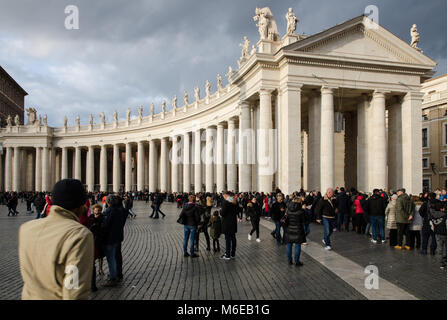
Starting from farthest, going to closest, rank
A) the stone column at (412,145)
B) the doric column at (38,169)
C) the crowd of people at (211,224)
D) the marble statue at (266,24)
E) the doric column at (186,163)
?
the doric column at (38,169) → the doric column at (186,163) → the stone column at (412,145) → the marble statue at (266,24) → the crowd of people at (211,224)

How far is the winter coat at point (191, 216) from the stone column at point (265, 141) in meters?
18.8

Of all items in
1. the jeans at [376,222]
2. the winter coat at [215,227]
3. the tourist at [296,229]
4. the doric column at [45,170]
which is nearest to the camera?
the tourist at [296,229]

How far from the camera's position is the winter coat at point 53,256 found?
2465 millimetres

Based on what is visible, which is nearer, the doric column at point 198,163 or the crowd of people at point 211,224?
the crowd of people at point 211,224

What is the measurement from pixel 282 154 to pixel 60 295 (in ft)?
89.0

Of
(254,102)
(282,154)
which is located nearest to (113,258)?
(282,154)

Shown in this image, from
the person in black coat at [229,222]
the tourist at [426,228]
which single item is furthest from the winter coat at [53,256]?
the tourist at [426,228]

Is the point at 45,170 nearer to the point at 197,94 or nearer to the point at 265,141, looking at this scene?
the point at 197,94

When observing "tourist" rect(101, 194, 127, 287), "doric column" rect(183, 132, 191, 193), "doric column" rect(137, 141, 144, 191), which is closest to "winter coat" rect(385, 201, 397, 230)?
"tourist" rect(101, 194, 127, 287)

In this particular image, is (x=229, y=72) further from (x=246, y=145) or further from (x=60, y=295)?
(x=60, y=295)

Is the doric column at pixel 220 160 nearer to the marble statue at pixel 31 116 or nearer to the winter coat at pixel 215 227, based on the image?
the winter coat at pixel 215 227

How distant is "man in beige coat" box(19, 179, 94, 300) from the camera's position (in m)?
2.44

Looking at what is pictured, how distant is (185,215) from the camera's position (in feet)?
38.2

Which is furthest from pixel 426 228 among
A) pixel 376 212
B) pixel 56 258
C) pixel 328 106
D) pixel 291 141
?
pixel 328 106
